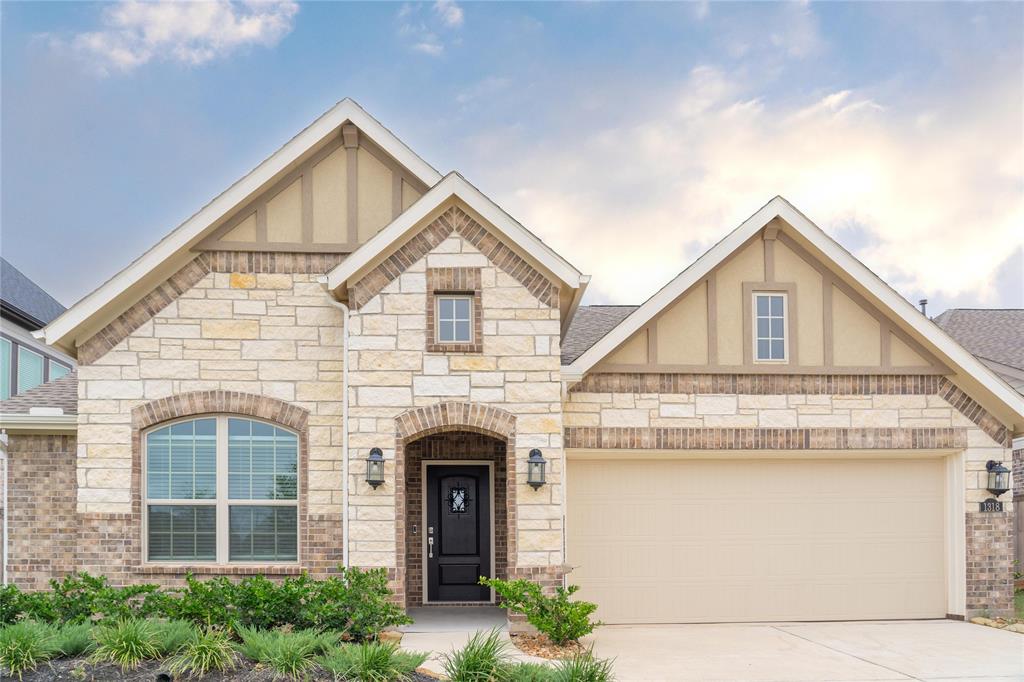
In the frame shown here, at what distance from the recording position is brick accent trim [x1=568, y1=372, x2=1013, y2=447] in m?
12.0

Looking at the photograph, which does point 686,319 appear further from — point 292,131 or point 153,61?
point 153,61

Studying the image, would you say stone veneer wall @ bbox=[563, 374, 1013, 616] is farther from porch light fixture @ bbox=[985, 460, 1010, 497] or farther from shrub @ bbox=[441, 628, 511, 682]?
shrub @ bbox=[441, 628, 511, 682]

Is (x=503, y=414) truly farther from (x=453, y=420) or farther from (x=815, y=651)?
(x=815, y=651)

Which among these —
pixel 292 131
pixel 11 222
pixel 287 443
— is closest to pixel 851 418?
pixel 287 443

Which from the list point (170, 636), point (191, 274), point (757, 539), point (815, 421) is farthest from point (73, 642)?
point (815, 421)

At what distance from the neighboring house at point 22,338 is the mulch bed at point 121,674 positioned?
598 inches

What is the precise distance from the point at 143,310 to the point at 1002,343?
15.6 m

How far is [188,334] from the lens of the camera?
11445 mm

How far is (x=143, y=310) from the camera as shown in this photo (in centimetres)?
1142

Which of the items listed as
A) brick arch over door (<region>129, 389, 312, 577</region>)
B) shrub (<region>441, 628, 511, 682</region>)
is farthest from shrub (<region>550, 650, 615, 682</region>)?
brick arch over door (<region>129, 389, 312, 577</region>)

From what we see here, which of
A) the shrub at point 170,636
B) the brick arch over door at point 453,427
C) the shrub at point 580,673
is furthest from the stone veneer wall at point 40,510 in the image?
the shrub at point 580,673

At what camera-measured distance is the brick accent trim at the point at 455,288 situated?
10.7 metres

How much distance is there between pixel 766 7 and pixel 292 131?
7.64 meters

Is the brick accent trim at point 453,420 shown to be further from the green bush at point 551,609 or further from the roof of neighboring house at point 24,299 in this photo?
the roof of neighboring house at point 24,299
